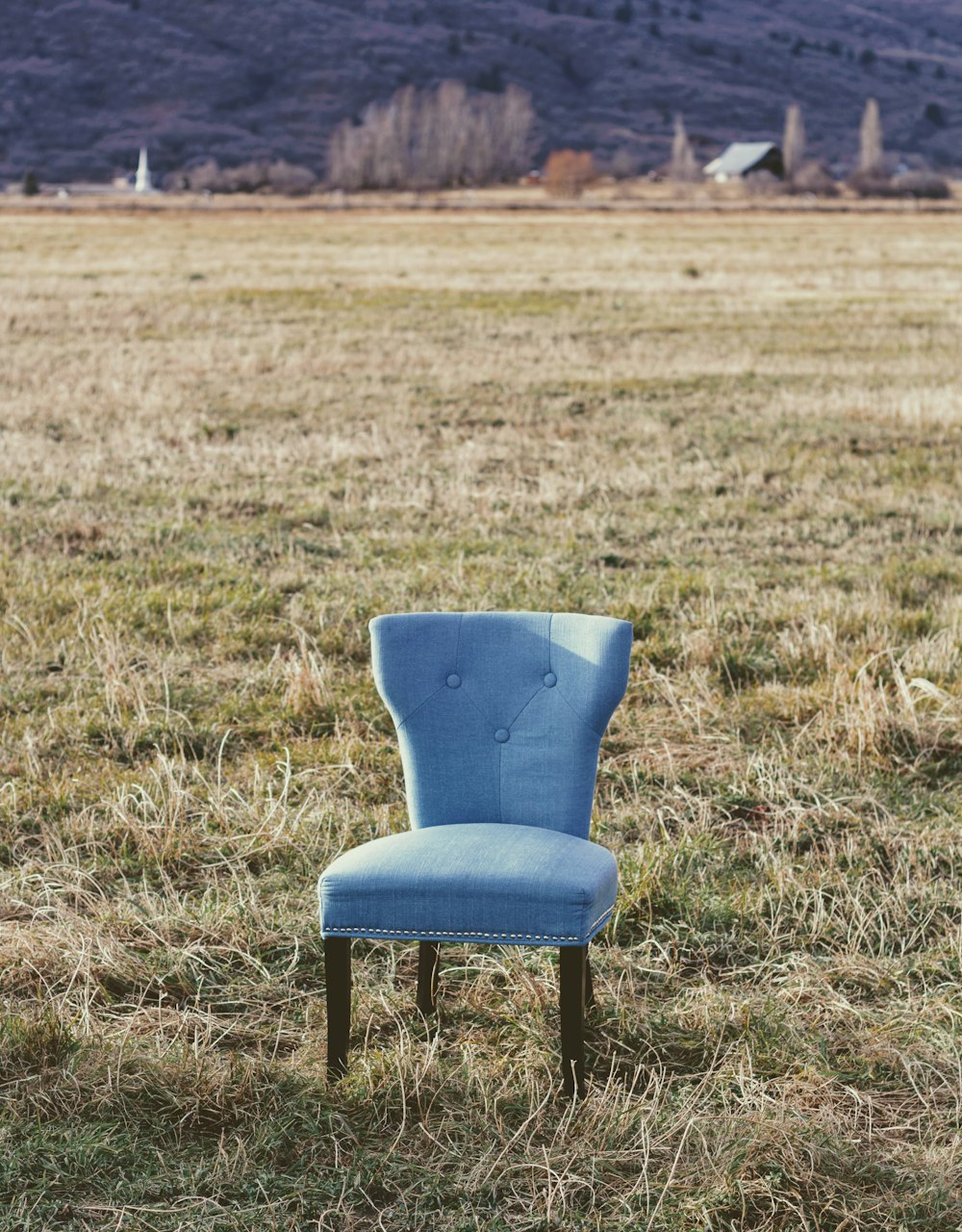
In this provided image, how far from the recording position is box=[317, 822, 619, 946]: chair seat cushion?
3.84 meters

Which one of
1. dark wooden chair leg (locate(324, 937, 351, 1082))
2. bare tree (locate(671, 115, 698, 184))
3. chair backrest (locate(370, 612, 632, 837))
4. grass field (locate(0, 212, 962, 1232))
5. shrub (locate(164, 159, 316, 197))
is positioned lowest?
grass field (locate(0, 212, 962, 1232))

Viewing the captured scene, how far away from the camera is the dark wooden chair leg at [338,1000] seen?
13.2 ft

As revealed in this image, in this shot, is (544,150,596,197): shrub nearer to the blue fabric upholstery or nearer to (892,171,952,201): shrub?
(892,171,952,201): shrub

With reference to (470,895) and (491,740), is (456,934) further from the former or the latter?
(491,740)

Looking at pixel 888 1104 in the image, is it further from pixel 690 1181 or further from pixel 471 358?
pixel 471 358

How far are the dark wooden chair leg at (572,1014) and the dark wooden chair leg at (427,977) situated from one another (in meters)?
0.65

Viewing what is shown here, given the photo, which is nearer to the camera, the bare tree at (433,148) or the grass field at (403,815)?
the grass field at (403,815)

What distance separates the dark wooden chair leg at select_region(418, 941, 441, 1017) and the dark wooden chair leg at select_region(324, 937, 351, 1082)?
0.46 meters

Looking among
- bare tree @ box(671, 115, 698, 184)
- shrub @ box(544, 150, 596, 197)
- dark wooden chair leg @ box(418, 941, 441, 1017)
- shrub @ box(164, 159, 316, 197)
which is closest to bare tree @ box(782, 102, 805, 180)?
bare tree @ box(671, 115, 698, 184)

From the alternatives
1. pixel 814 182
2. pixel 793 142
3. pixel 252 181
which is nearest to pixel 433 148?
pixel 252 181

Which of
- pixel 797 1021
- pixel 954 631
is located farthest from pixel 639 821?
pixel 954 631

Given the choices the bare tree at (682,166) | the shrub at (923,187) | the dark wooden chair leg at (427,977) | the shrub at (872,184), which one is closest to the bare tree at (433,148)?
the bare tree at (682,166)

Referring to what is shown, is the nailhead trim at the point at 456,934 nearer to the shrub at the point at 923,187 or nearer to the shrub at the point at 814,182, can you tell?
the shrub at the point at 923,187

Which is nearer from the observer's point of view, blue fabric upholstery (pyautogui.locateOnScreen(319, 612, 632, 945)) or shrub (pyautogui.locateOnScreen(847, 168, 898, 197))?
blue fabric upholstery (pyautogui.locateOnScreen(319, 612, 632, 945))
